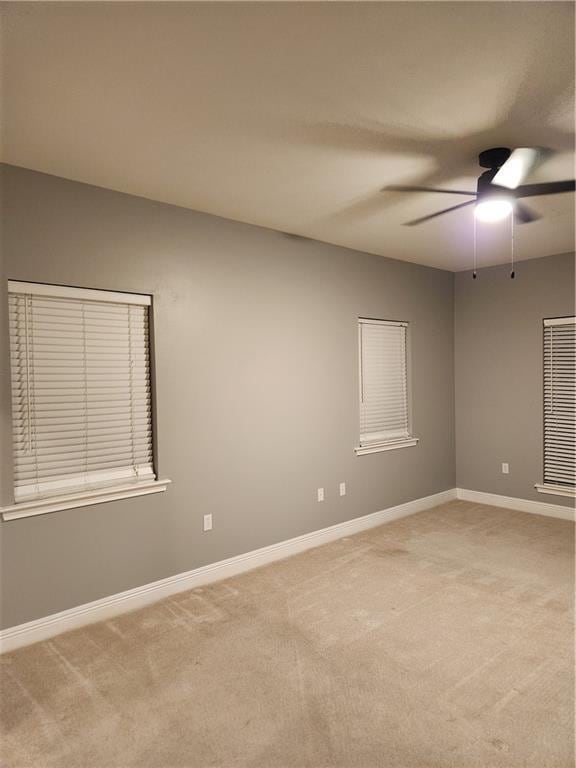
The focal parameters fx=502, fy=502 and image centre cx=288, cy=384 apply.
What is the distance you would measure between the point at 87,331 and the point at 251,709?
2189 mm

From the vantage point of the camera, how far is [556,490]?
16.3ft

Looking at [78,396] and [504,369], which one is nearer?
[78,396]

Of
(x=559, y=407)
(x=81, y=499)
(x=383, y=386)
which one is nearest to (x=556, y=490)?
(x=559, y=407)

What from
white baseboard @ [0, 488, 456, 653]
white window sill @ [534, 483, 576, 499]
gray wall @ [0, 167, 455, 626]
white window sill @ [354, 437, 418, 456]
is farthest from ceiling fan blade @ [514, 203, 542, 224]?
white baseboard @ [0, 488, 456, 653]

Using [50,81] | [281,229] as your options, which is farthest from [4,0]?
[281,229]

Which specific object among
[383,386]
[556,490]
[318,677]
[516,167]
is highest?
[516,167]

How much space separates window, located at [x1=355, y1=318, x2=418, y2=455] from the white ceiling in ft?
6.00

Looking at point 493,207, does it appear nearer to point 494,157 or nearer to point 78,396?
point 494,157

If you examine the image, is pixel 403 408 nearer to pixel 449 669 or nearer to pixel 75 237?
pixel 449 669

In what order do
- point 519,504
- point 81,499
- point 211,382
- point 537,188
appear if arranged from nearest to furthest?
point 537,188 < point 81,499 < point 211,382 < point 519,504

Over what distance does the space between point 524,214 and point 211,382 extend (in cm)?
243

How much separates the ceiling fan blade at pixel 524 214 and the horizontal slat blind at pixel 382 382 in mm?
1615

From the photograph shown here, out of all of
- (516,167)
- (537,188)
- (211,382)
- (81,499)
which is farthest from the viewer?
(211,382)

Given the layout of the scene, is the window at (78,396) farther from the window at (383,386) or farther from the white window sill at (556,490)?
the white window sill at (556,490)
